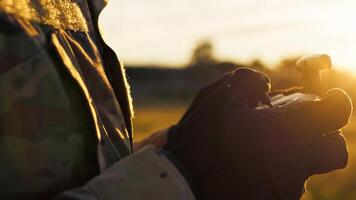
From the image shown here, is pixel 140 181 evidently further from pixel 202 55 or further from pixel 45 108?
pixel 202 55

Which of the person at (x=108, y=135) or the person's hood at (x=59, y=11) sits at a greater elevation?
the person's hood at (x=59, y=11)

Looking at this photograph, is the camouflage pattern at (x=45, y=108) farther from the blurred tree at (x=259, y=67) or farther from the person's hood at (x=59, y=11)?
the blurred tree at (x=259, y=67)

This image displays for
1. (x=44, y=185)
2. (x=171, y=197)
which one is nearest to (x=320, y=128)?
(x=171, y=197)

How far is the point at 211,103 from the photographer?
1805 mm

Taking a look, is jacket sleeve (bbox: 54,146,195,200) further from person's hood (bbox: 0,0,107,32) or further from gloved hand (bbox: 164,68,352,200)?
person's hood (bbox: 0,0,107,32)

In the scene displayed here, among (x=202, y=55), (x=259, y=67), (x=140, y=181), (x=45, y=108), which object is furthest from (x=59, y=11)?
(x=202, y=55)

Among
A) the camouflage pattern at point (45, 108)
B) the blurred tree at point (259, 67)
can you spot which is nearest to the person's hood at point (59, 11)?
the camouflage pattern at point (45, 108)

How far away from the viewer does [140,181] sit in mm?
1654

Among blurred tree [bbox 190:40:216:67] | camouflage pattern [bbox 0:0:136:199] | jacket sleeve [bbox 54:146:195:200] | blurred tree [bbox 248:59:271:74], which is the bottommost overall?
blurred tree [bbox 190:40:216:67]

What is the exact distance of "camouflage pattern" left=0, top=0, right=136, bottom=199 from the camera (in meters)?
1.64

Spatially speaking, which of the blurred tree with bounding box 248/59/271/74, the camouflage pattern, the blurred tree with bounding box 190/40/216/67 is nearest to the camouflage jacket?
the camouflage pattern

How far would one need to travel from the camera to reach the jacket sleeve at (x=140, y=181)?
62.7 inches

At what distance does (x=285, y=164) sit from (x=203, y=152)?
207 mm

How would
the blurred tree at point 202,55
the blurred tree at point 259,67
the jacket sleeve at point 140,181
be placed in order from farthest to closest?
the blurred tree at point 202,55 < the blurred tree at point 259,67 < the jacket sleeve at point 140,181
